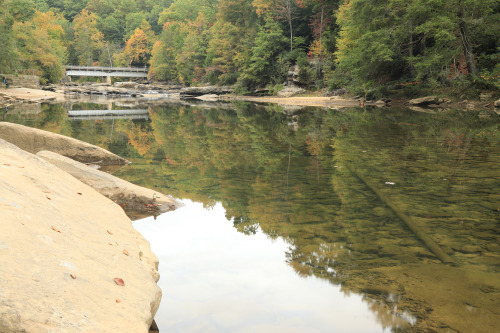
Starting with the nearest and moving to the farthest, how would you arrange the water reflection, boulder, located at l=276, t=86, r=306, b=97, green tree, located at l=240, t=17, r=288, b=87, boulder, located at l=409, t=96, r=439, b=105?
1. the water reflection
2. boulder, located at l=409, t=96, r=439, b=105
3. boulder, located at l=276, t=86, r=306, b=97
4. green tree, located at l=240, t=17, r=288, b=87

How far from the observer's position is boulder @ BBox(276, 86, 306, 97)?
40.8 meters

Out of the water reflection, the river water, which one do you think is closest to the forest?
the river water

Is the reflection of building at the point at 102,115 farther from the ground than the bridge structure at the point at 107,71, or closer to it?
closer to it

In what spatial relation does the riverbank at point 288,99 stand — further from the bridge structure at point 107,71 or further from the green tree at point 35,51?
the bridge structure at point 107,71

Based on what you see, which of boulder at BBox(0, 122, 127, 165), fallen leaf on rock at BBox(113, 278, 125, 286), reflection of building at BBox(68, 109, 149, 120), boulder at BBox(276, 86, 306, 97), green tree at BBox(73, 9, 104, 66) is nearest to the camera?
fallen leaf on rock at BBox(113, 278, 125, 286)

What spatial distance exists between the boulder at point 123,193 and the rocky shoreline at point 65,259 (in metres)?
0.67

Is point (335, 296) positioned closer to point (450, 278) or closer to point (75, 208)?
point (450, 278)

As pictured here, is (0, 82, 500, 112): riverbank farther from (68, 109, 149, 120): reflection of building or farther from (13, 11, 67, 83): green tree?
(68, 109, 149, 120): reflection of building

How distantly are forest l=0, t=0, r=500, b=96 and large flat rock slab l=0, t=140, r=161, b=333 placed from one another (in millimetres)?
21747

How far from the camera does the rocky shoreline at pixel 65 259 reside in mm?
2004

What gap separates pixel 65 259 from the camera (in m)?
2.60

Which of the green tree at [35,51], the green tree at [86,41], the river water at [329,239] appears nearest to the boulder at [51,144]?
the river water at [329,239]

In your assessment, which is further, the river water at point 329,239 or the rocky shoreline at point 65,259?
the river water at point 329,239

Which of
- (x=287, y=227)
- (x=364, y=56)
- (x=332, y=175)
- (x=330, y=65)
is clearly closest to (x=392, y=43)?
(x=364, y=56)
